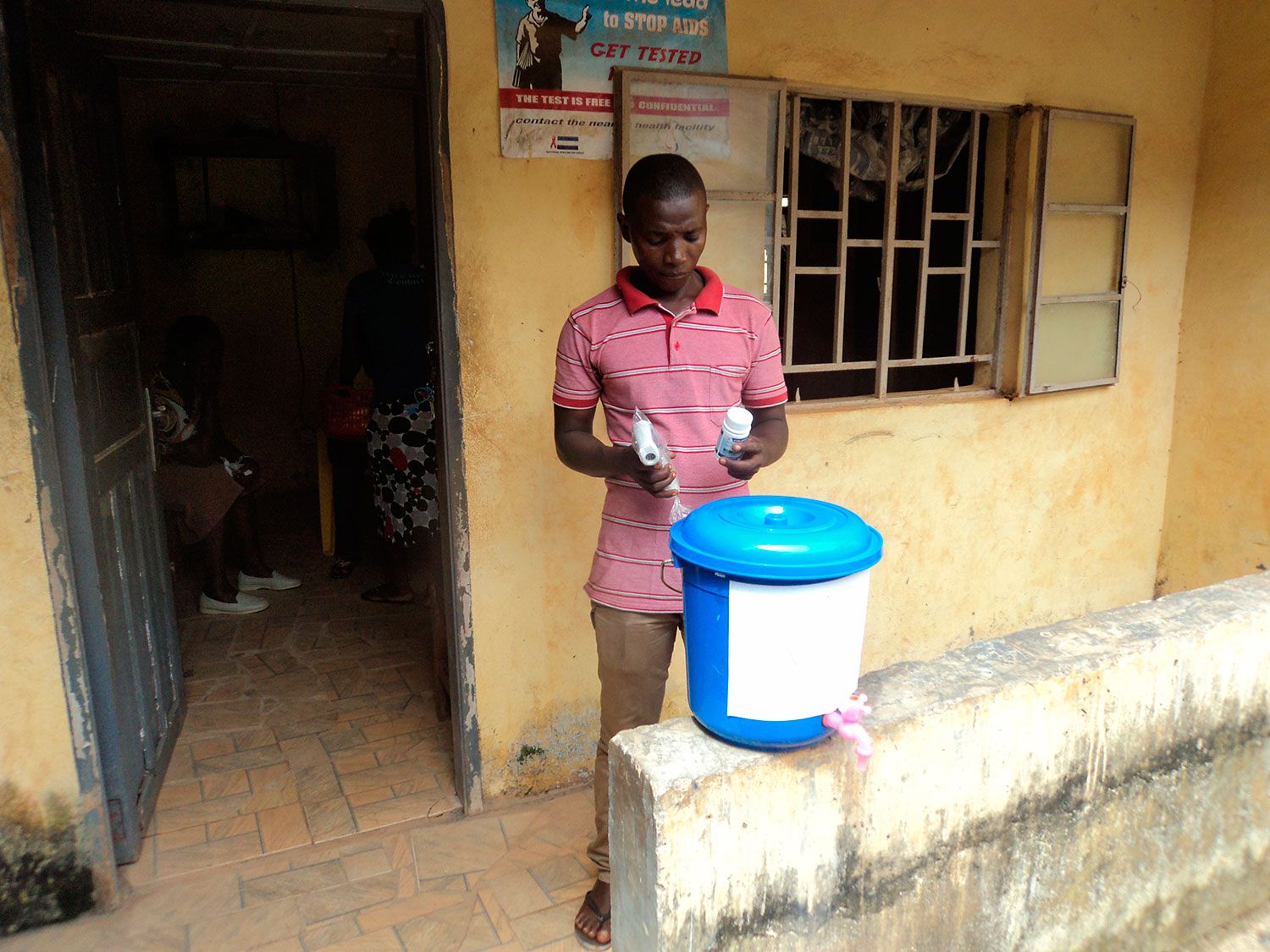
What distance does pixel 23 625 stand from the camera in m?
2.27

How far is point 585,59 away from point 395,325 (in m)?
1.71

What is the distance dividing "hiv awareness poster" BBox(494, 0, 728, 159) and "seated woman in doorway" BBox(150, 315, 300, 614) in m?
2.17

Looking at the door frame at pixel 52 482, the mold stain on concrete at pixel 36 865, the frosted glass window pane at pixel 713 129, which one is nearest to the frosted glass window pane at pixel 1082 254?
the frosted glass window pane at pixel 713 129

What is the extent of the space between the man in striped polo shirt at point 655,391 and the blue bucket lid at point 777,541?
384mm


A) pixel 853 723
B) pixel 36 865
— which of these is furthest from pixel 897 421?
pixel 36 865

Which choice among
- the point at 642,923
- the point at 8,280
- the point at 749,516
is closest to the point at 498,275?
the point at 8,280

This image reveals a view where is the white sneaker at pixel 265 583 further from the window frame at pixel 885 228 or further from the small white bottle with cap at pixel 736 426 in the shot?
the small white bottle with cap at pixel 736 426

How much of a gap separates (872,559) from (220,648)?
3.64 metres

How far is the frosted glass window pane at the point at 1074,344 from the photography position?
383 cm

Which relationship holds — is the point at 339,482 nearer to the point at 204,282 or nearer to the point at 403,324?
the point at 403,324

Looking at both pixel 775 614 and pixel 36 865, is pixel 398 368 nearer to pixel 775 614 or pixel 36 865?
pixel 36 865

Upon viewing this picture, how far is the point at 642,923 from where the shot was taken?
146 cm

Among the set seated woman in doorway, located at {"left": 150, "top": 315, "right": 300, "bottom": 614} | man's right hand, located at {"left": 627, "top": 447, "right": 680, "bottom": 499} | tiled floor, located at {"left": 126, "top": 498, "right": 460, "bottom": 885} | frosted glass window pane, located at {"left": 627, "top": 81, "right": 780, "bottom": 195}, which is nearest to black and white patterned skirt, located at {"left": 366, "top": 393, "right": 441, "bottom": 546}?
tiled floor, located at {"left": 126, "top": 498, "right": 460, "bottom": 885}

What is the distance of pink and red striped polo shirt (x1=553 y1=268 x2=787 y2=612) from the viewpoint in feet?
6.70
